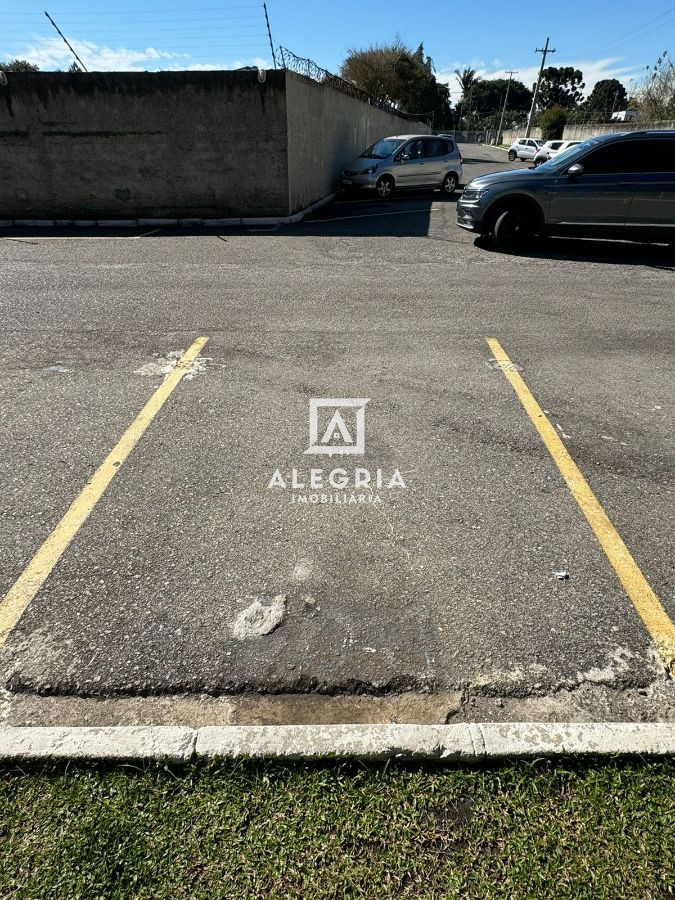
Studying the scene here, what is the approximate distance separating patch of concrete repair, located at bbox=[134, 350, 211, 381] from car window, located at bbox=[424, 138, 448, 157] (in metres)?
14.6

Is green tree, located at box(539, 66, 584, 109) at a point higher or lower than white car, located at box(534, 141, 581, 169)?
higher

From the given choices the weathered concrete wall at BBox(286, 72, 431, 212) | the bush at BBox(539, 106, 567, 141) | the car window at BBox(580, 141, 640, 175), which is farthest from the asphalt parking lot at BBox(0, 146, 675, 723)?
the bush at BBox(539, 106, 567, 141)

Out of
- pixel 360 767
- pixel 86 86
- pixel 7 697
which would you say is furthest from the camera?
pixel 86 86

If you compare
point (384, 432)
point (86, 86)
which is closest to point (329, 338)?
point (384, 432)

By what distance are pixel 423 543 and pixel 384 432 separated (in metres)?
1.25

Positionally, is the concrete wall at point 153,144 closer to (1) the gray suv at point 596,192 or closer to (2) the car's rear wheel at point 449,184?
(2) the car's rear wheel at point 449,184

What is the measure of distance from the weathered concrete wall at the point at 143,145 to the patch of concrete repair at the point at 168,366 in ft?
30.5

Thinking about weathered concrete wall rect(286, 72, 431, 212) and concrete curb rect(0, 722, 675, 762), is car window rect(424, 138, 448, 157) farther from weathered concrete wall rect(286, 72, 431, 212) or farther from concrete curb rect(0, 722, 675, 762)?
concrete curb rect(0, 722, 675, 762)

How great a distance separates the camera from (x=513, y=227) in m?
9.54

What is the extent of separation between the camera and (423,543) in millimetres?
2848

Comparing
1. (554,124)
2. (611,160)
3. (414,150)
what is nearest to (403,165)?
(414,150)

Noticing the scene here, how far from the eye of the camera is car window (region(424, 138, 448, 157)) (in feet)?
53.0

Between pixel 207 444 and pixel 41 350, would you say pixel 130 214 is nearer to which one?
pixel 41 350

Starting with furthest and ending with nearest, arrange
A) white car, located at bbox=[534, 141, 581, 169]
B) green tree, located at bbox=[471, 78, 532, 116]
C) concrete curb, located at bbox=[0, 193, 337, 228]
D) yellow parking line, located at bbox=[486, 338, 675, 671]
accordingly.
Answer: green tree, located at bbox=[471, 78, 532, 116] < white car, located at bbox=[534, 141, 581, 169] < concrete curb, located at bbox=[0, 193, 337, 228] < yellow parking line, located at bbox=[486, 338, 675, 671]
